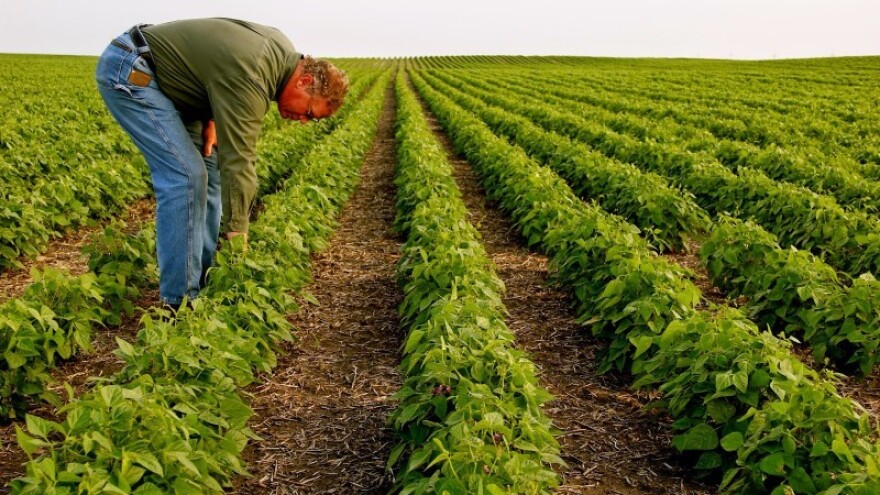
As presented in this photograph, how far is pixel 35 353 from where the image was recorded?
388 cm

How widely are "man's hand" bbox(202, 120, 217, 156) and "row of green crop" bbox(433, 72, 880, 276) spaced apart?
4.51 meters

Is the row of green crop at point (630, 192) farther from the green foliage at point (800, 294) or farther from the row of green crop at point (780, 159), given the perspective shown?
the row of green crop at point (780, 159)

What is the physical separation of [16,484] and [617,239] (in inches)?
164

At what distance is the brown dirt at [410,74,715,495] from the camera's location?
11.7ft

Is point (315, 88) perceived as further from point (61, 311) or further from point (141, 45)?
point (61, 311)

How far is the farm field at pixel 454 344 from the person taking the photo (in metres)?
2.89

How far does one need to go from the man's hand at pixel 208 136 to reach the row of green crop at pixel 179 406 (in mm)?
649

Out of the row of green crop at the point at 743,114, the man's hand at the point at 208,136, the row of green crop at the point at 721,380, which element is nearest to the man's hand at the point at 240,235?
the man's hand at the point at 208,136

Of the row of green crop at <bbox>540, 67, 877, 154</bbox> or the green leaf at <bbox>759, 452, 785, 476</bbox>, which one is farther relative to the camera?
the row of green crop at <bbox>540, 67, 877, 154</bbox>

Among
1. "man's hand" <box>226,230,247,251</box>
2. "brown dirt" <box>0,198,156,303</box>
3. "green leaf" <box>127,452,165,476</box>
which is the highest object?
"man's hand" <box>226,230,247,251</box>

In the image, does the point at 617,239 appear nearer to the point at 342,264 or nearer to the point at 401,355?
the point at 401,355

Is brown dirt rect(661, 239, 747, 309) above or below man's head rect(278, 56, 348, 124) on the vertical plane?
below

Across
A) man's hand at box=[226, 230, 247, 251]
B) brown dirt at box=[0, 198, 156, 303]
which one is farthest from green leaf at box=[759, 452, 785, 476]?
brown dirt at box=[0, 198, 156, 303]

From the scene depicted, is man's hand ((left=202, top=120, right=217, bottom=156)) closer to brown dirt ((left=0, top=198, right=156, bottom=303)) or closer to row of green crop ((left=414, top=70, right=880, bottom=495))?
brown dirt ((left=0, top=198, right=156, bottom=303))
